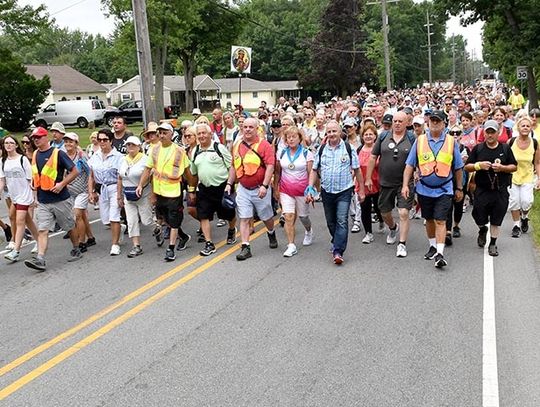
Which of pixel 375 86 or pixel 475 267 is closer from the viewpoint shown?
pixel 475 267

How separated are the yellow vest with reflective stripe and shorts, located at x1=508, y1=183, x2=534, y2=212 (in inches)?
184

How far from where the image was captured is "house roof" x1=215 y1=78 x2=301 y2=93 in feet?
281

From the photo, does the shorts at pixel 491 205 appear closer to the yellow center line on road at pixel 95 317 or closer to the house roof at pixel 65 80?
the yellow center line on road at pixel 95 317

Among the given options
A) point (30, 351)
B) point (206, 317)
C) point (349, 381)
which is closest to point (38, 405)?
point (30, 351)

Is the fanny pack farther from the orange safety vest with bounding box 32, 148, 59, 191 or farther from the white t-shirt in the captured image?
the white t-shirt

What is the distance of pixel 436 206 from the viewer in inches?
289

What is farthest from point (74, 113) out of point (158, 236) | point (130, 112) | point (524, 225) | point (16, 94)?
point (524, 225)

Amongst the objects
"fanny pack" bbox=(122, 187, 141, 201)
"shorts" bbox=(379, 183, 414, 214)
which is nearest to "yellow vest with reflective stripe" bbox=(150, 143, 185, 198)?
"fanny pack" bbox=(122, 187, 141, 201)

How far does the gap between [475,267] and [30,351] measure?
5.05 metres

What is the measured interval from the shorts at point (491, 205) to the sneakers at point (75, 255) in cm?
560

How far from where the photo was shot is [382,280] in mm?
6883

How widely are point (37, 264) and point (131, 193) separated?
154cm

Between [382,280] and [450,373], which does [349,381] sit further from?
[382,280]

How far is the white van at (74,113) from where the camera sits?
40625 millimetres
